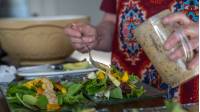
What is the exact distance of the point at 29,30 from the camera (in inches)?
43.6

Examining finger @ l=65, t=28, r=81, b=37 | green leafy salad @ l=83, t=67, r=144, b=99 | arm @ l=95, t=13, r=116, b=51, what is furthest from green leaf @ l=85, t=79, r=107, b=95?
arm @ l=95, t=13, r=116, b=51

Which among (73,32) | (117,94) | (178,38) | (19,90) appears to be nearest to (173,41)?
(178,38)

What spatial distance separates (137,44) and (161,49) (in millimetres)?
366

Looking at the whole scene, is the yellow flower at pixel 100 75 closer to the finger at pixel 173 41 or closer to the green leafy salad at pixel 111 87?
the green leafy salad at pixel 111 87

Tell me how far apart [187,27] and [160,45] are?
0.11m

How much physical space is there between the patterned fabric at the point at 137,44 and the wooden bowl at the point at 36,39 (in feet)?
0.54

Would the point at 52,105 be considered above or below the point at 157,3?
below

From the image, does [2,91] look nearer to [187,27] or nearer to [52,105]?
[52,105]

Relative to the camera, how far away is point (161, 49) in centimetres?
63

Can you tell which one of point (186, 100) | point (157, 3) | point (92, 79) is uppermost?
point (157, 3)

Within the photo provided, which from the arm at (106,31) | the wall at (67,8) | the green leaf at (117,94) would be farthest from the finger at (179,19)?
the wall at (67,8)

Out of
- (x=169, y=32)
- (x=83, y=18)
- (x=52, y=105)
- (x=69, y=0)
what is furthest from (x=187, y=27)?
(x=69, y=0)

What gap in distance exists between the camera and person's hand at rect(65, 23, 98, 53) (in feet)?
3.01

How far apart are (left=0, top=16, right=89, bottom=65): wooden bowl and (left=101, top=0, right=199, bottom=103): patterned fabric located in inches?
6.4
